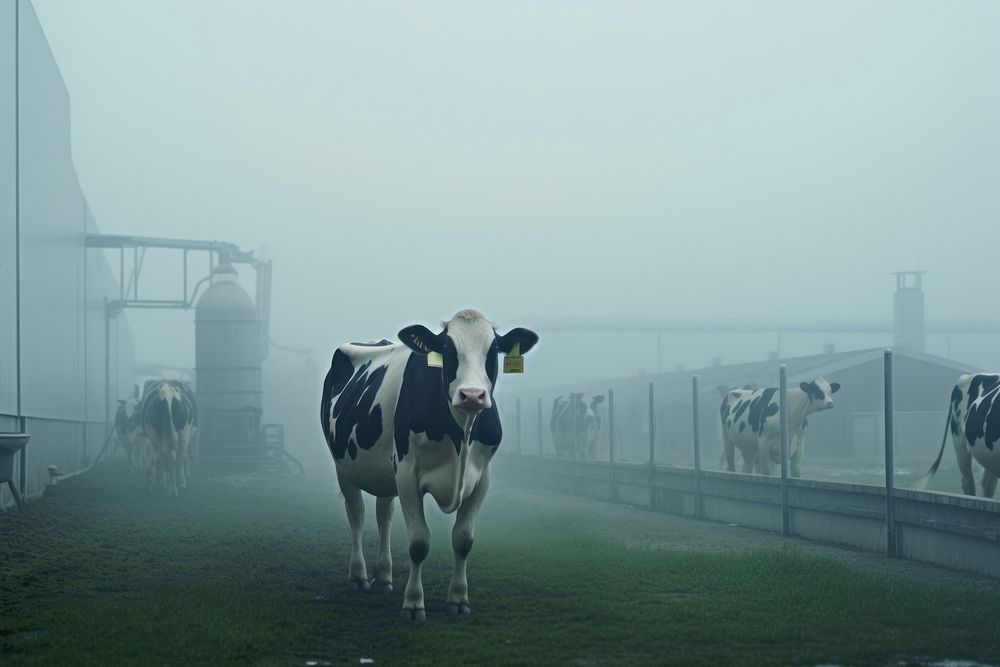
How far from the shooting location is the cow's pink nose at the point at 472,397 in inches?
337

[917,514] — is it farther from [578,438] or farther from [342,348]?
[578,438]

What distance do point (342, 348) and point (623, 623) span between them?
4646mm

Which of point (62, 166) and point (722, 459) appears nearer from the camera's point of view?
point (722, 459)

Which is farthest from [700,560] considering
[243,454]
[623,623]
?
[243,454]

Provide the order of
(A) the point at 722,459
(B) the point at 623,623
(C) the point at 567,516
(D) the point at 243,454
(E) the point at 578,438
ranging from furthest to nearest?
(D) the point at 243,454
(E) the point at 578,438
(A) the point at 722,459
(C) the point at 567,516
(B) the point at 623,623

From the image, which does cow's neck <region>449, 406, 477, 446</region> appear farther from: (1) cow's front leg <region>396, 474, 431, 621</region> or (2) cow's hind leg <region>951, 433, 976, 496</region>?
(2) cow's hind leg <region>951, 433, 976, 496</region>

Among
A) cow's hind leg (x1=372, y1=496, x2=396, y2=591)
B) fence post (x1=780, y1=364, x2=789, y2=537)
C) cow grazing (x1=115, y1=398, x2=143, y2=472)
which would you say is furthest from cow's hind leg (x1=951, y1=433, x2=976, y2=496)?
cow grazing (x1=115, y1=398, x2=143, y2=472)

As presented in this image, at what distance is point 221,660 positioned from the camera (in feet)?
23.5

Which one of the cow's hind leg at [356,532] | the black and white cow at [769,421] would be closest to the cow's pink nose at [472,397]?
the cow's hind leg at [356,532]

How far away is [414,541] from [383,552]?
1.71 metres

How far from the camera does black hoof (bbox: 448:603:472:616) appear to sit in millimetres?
8984

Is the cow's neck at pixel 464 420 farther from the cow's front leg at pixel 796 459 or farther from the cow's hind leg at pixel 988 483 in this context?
the cow's front leg at pixel 796 459

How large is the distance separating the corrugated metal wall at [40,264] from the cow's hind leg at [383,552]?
32.3ft

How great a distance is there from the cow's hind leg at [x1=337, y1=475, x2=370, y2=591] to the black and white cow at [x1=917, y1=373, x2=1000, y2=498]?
7118 mm
